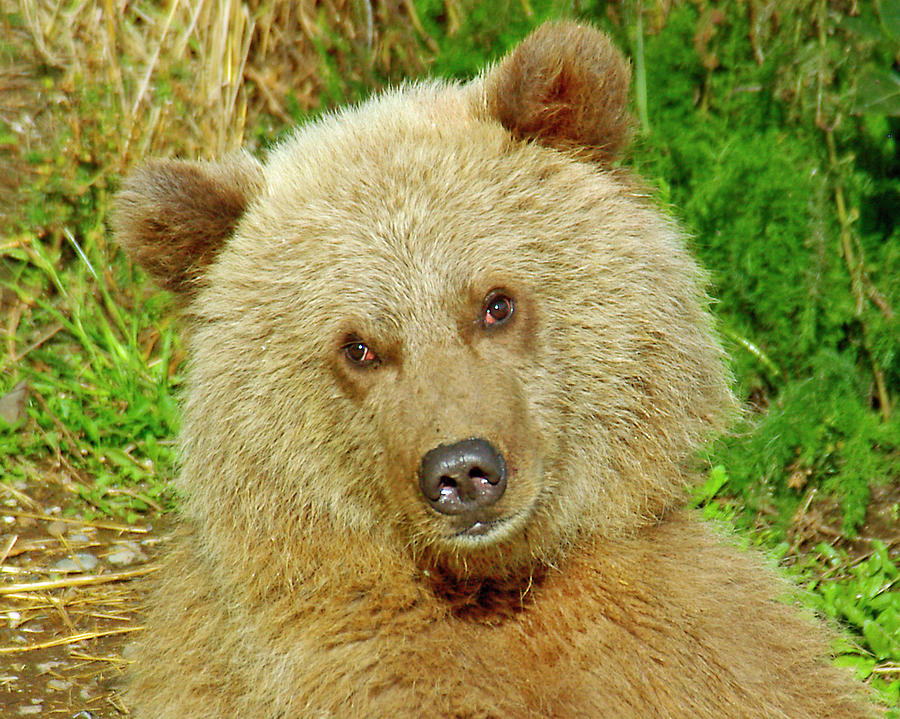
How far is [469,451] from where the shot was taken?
3.39m

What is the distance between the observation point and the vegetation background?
5.30m

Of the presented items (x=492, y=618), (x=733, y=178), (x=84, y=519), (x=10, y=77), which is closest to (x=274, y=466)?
(x=492, y=618)

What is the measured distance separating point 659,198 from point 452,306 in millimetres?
1695

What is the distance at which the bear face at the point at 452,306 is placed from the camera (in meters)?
3.85

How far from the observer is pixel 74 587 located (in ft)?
18.5

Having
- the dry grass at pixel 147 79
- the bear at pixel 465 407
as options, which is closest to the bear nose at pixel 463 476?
the bear at pixel 465 407

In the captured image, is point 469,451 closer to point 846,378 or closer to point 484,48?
point 846,378

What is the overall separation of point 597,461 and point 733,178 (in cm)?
222

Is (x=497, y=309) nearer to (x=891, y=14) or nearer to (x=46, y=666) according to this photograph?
(x=891, y=14)

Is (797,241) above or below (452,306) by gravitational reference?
above

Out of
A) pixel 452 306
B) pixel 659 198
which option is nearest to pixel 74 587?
pixel 452 306

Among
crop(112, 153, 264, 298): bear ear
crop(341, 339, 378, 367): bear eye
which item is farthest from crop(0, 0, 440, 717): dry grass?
crop(341, 339, 378, 367): bear eye

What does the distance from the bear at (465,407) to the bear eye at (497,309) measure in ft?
0.04

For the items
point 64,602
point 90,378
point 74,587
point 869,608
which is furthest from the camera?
point 90,378
